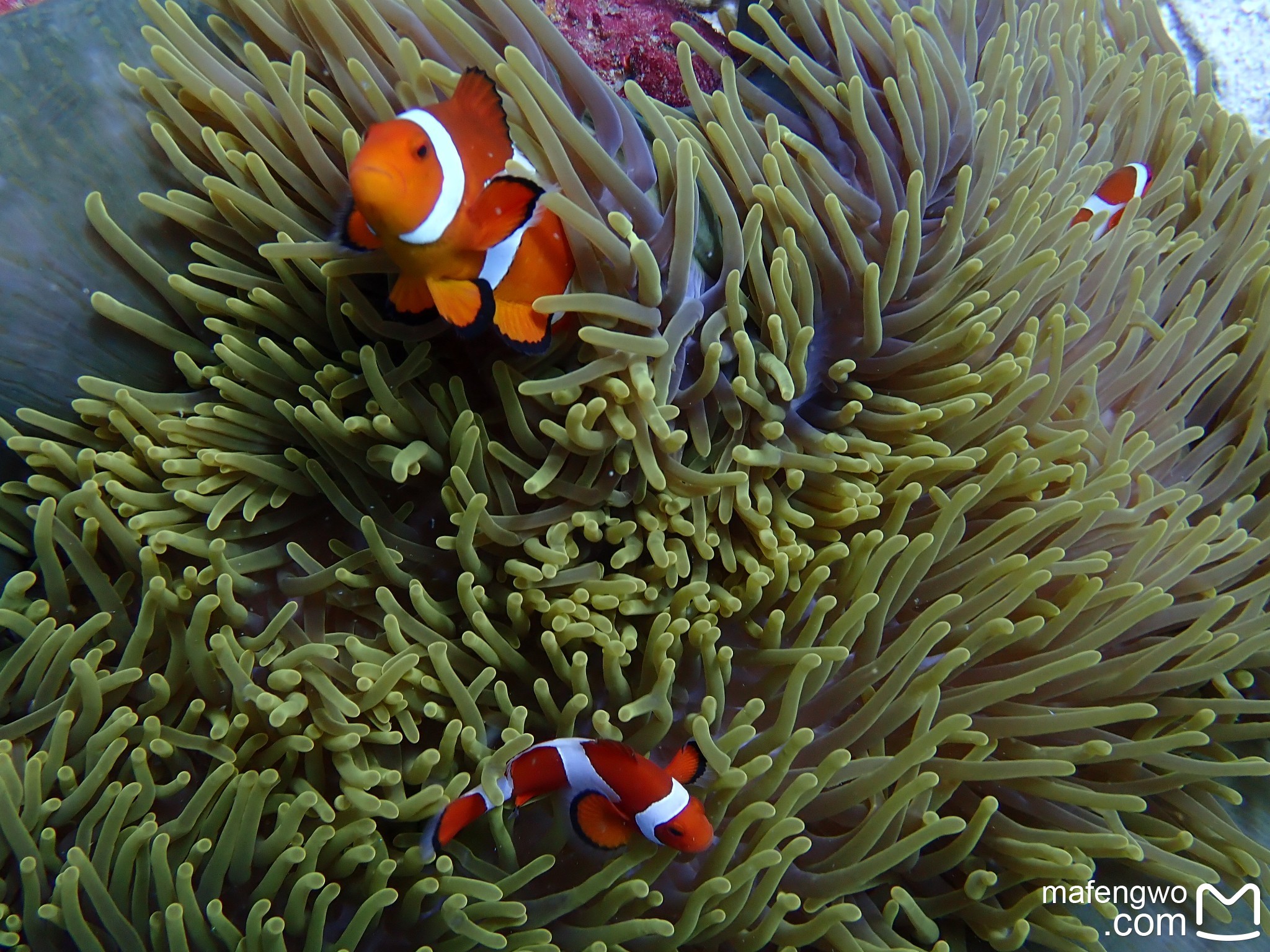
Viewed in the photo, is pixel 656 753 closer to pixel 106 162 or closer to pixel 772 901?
pixel 772 901

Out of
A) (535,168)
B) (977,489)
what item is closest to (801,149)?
(535,168)

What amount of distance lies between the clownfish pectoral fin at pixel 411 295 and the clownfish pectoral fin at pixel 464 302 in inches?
0.8

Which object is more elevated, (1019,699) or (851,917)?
(1019,699)

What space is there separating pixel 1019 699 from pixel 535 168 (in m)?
1.12

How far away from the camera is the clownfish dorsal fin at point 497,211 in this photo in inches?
39.6

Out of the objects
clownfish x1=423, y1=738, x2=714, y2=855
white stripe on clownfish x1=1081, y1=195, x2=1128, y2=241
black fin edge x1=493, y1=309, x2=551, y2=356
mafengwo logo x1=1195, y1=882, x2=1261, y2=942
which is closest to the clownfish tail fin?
clownfish x1=423, y1=738, x2=714, y2=855

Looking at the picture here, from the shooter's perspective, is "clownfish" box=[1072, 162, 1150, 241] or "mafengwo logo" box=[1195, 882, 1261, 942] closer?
"mafengwo logo" box=[1195, 882, 1261, 942]

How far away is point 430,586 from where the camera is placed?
129 centimetres

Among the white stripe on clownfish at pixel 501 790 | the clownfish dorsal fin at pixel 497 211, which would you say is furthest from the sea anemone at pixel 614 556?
→ the clownfish dorsal fin at pixel 497 211

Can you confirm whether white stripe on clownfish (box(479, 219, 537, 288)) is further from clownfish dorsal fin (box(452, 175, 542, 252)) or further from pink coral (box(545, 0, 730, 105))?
pink coral (box(545, 0, 730, 105))

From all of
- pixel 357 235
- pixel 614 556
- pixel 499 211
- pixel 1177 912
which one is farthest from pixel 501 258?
pixel 1177 912

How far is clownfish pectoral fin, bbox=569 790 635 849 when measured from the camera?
117cm

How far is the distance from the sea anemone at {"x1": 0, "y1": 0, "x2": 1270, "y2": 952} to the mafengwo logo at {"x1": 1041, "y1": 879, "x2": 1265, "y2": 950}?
0.22 feet

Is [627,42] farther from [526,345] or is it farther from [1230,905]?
[1230,905]
